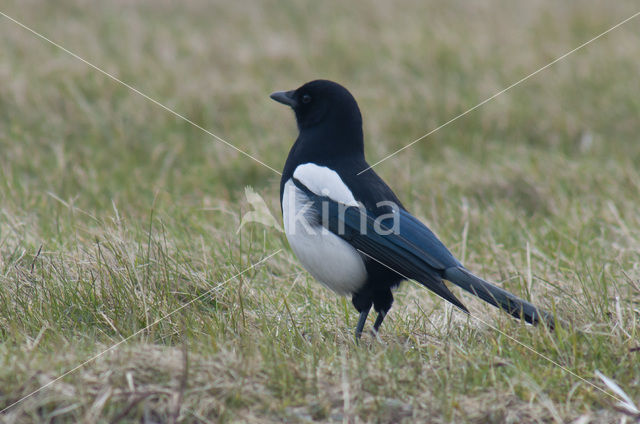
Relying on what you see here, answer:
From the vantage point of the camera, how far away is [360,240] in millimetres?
2943

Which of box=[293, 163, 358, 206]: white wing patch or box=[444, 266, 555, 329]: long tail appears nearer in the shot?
box=[444, 266, 555, 329]: long tail

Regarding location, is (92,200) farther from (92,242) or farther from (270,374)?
(270,374)

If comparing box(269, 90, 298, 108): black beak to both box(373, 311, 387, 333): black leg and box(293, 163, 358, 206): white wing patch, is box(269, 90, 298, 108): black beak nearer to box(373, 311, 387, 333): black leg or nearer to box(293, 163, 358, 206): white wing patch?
box(293, 163, 358, 206): white wing patch

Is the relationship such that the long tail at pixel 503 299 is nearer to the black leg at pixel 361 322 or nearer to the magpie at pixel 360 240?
the magpie at pixel 360 240

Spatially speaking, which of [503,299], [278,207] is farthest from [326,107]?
[278,207]

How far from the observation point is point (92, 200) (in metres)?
4.77

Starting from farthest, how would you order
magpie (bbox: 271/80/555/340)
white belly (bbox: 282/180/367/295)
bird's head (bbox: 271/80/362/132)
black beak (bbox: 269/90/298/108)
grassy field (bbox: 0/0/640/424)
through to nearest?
black beak (bbox: 269/90/298/108) < bird's head (bbox: 271/80/362/132) < white belly (bbox: 282/180/367/295) < magpie (bbox: 271/80/555/340) < grassy field (bbox: 0/0/640/424)

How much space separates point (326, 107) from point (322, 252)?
65cm

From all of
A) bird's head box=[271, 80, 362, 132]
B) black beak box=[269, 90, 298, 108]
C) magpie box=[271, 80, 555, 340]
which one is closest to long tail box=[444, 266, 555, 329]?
magpie box=[271, 80, 555, 340]

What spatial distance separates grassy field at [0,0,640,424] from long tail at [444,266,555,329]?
0.05 metres

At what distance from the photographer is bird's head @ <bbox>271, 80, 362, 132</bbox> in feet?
10.8

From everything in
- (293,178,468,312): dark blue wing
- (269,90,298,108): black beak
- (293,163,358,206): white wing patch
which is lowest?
(293,178,468,312): dark blue wing

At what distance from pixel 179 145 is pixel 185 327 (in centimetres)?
298

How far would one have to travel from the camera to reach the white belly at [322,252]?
116 inches
